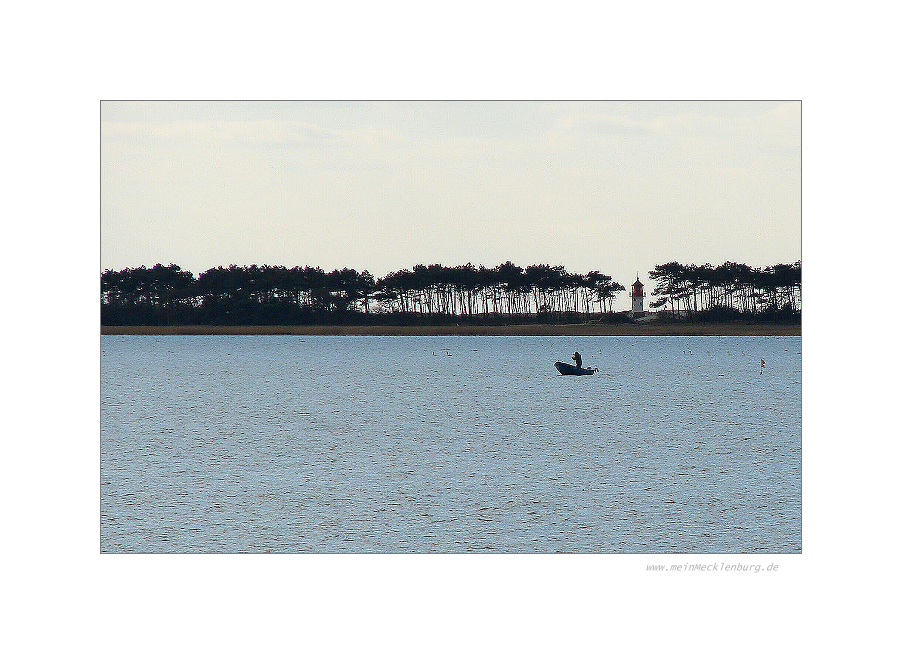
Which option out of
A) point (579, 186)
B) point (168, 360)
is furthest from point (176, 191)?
point (168, 360)

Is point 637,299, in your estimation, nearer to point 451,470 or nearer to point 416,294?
point 416,294

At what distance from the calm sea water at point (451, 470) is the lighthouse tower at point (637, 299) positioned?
275ft

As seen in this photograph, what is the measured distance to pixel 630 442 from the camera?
128 feet

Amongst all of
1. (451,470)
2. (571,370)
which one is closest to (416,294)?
(571,370)

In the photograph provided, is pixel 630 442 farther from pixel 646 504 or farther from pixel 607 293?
pixel 607 293

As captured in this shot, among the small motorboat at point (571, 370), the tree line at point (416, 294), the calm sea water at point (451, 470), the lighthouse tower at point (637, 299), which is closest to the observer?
the calm sea water at point (451, 470)

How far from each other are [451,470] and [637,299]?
131 meters

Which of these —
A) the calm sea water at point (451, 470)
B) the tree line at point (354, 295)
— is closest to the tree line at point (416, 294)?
the tree line at point (354, 295)

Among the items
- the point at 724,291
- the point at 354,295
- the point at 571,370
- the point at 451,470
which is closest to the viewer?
the point at 451,470

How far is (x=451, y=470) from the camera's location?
31375mm

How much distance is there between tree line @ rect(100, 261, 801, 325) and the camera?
101m

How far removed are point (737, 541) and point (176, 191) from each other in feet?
96.5

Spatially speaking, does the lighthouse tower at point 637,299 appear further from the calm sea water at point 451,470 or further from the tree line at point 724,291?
the calm sea water at point 451,470

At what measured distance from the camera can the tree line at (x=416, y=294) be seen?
101m
